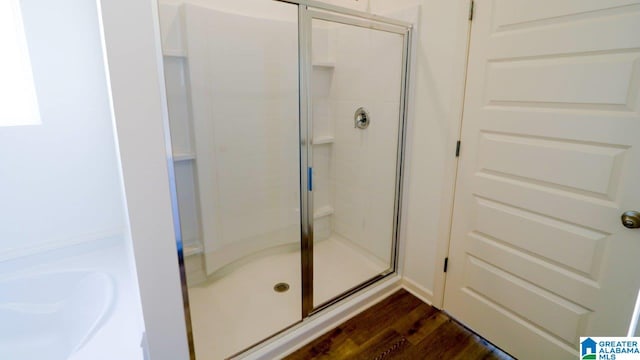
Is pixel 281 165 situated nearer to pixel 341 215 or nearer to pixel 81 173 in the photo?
pixel 341 215

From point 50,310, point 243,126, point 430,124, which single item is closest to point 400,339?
point 430,124

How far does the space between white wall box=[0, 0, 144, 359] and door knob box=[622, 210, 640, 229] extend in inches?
88.6

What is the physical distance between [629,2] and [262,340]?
87.3 inches

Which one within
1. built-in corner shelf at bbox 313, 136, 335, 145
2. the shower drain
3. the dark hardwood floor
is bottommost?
the dark hardwood floor

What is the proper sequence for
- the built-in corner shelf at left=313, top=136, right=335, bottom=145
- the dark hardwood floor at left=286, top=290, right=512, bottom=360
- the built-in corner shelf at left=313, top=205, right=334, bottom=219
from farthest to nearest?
1. the built-in corner shelf at left=313, top=205, right=334, bottom=219
2. the built-in corner shelf at left=313, top=136, right=335, bottom=145
3. the dark hardwood floor at left=286, top=290, right=512, bottom=360

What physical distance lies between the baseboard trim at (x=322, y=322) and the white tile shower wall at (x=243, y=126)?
848 millimetres

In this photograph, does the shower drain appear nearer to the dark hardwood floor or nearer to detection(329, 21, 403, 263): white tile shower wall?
the dark hardwood floor

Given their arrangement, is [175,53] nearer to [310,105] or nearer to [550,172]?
[310,105]

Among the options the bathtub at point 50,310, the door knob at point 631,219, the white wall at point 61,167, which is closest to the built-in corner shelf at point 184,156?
the white wall at point 61,167

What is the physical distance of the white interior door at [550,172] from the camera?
1.19 metres

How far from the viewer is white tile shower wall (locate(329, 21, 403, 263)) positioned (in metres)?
2.17

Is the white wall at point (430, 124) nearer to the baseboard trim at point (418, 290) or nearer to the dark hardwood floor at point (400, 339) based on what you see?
the baseboard trim at point (418, 290)

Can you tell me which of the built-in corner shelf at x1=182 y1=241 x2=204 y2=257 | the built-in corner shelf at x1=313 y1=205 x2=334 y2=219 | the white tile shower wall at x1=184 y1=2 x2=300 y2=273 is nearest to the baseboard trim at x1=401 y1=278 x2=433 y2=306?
the built-in corner shelf at x1=313 y1=205 x2=334 y2=219

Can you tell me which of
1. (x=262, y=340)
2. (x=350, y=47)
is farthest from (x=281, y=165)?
(x=262, y=340)
